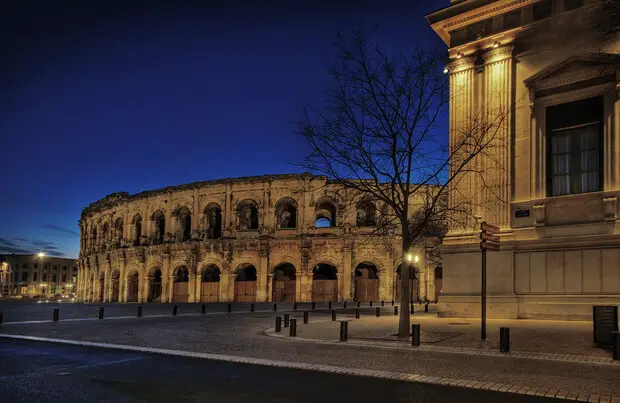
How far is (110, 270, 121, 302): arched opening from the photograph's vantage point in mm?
61781

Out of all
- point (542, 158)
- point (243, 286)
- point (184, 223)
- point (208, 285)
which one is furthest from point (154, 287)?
point (542, 158)

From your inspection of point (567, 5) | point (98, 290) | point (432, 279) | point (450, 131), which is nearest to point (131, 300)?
point (98, 290)

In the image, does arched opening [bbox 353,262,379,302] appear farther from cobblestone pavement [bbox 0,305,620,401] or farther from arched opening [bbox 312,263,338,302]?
cobblestone pavement [bbox 0,305,620,401]

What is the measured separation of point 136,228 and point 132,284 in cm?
611

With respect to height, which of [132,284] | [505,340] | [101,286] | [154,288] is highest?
[505,340]

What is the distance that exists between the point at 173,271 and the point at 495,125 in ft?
135

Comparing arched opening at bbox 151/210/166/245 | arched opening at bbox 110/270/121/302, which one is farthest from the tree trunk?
arched opening at bbox 110/270/121/302

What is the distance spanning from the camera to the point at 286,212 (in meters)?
54.0

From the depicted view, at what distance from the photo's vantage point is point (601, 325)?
1157 centimetres

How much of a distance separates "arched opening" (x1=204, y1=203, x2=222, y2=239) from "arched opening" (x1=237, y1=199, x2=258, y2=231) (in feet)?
8.73

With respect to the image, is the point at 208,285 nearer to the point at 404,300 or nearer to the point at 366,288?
the point at 366,288

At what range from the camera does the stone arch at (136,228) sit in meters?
59.4

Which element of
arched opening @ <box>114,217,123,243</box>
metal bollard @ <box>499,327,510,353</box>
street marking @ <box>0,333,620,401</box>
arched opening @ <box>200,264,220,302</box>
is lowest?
arched opening @ <box>200,264,220,302</box>

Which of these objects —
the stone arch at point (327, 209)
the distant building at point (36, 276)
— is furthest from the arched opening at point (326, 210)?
the distant building at point (36, 276)
